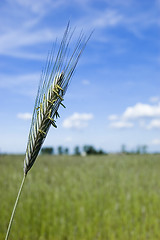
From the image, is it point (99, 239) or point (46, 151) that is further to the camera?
point (46, 151)

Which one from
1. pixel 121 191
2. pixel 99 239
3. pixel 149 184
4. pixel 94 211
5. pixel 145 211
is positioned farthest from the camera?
pixel 149 184

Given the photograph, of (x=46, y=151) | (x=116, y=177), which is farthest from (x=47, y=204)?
(x=46, y=151)

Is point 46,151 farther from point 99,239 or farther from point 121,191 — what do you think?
point 99,239

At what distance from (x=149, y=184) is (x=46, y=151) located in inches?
194

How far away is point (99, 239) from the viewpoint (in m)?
2.41

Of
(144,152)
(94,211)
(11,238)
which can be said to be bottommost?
(11,238)

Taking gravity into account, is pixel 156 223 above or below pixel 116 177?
below

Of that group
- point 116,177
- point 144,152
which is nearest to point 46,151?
point 144,152

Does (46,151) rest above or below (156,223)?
above

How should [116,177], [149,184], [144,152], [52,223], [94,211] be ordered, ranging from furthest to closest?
1. [144,152]
2. [116,177]
3. [149,184]
4. [94,211]
5. [52,223]

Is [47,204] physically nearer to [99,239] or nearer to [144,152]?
[99,239]

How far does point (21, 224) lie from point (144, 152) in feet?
20.6

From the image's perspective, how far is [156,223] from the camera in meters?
2.69

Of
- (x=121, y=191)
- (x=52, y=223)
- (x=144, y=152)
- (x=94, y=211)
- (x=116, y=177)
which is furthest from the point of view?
(x=144, y=152)
